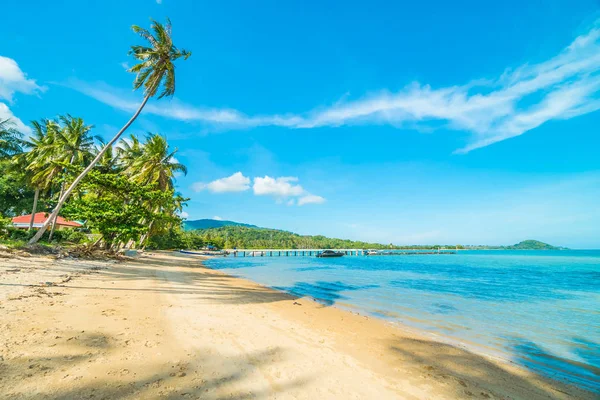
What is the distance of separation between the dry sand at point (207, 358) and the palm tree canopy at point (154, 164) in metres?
20.8

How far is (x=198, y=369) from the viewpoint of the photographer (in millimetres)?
3740

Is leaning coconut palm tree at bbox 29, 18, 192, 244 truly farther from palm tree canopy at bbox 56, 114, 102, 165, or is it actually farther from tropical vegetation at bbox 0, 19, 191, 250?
palm tree canopy at bbox 56, 114, 102, 165

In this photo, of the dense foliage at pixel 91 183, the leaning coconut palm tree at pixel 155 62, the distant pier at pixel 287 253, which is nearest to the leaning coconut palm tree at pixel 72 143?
the dense foliage at pixel 91 183

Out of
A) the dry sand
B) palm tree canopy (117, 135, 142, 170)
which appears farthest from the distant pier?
the dry sand

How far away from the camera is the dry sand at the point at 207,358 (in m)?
3.17

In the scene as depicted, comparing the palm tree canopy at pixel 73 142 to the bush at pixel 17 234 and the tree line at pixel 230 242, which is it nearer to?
the bush at pixel 17 234

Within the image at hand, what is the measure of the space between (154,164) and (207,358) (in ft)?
89.0

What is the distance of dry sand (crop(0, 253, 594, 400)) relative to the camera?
3.17 m

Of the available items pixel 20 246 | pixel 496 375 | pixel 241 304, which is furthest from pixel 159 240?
pixel 496 375

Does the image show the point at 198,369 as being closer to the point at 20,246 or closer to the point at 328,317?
the point at 328,317

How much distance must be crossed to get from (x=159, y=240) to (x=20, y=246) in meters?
40.1

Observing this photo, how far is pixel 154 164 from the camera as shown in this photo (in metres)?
26.8

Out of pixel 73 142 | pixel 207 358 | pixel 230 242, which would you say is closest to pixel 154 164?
pixel 73 142

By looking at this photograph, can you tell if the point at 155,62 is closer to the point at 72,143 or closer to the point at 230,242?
the point at 72,143
